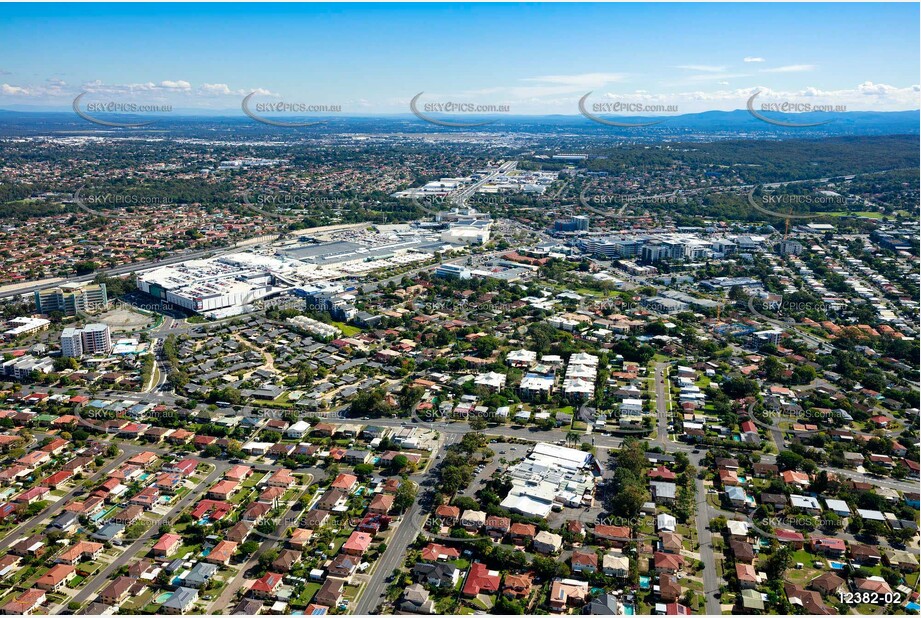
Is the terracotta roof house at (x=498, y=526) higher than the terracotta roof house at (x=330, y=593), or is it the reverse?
the terracotta roof house at (x=498, y=526)

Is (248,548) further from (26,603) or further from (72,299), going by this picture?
(72,299)

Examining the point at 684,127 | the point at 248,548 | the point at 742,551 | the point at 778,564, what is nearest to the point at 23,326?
the point at 248,548

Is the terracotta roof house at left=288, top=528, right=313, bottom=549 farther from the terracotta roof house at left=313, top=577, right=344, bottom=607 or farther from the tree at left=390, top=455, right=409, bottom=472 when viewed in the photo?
the tree at left=390, top=455, right=409, bottom=472

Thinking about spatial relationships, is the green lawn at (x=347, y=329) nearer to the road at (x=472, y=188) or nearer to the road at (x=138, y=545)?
the road at (x=138, y=545)

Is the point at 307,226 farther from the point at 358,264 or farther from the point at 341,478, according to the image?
the point at 341,478

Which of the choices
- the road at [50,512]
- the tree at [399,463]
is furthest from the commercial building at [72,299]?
the tree at [399,463]

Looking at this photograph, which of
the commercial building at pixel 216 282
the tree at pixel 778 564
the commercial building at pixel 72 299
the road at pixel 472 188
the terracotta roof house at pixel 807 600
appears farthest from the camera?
the road at pixel 472 188

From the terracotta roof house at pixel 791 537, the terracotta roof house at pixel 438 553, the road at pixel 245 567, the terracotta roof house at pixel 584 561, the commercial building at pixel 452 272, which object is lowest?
the road at pixel 245 567
